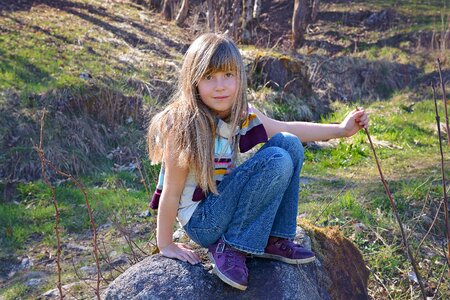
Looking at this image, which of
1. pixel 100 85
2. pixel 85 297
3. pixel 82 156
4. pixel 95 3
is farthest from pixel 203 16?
pixel 85 297

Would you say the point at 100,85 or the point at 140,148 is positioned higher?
the point at 100,85

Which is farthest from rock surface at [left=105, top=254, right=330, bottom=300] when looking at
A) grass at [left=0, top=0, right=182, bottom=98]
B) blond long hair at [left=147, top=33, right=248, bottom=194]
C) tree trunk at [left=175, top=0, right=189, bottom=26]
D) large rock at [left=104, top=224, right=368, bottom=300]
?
tree trunk at [left=175, top=0, right=189, bottom=26]

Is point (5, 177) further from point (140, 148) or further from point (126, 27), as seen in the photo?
point (126, 27)

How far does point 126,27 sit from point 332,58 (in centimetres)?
405

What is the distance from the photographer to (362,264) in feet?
13.3

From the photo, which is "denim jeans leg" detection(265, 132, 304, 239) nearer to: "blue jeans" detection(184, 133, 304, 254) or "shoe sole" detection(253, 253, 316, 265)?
"blue jeans" detection(184, 133, 304, 254)

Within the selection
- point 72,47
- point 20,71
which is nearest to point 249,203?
point 20,71

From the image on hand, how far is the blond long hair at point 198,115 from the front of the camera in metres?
3.02

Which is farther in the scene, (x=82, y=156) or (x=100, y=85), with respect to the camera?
(x=100, y=85)

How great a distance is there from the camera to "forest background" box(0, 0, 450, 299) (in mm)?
5289

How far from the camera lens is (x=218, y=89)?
3078 mm

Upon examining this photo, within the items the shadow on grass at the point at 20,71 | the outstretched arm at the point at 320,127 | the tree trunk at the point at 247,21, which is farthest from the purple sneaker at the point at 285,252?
the tree trunk at the point at 247,21

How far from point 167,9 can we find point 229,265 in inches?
423

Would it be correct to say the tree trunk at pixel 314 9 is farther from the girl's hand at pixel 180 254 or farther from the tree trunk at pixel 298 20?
the girl's hand at pixel 180 254
